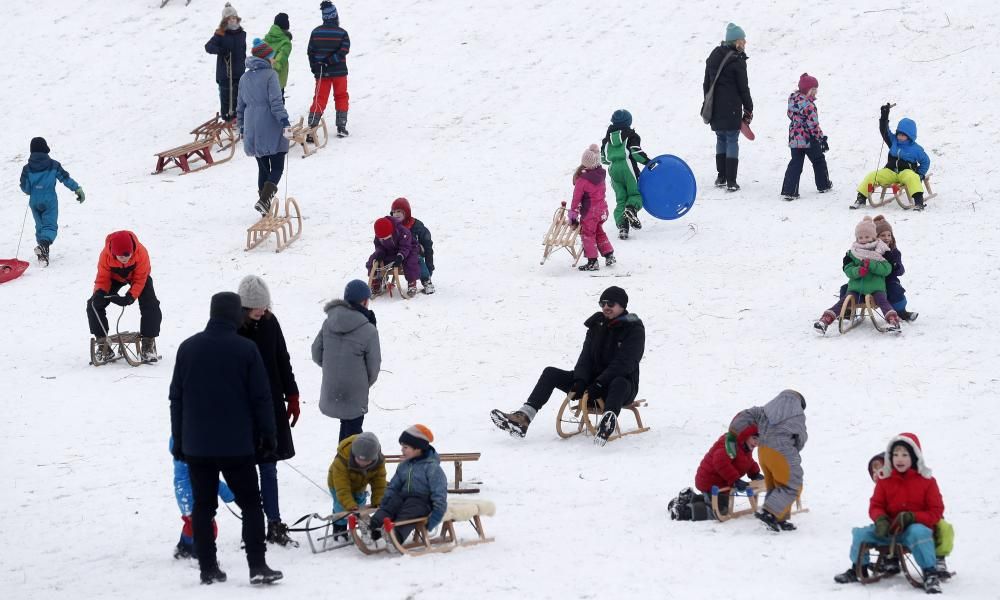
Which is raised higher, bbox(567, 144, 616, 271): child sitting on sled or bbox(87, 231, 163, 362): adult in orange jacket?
bbox(567, 144, 616, 271): child sitting on sled

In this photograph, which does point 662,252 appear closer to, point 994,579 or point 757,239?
point 757,239

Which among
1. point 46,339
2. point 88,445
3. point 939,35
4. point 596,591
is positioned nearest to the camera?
point 596,591

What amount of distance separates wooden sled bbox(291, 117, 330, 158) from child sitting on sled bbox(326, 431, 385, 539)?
1129 cm

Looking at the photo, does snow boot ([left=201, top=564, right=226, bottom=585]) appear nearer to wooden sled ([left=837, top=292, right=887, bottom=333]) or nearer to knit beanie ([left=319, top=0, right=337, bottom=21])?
wooden sled ([left=837, top=292, right=887, bottom=333])

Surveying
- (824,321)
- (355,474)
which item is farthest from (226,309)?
(824,321)

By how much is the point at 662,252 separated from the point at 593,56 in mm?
6410

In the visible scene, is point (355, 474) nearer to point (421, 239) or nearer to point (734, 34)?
point (421, 239)

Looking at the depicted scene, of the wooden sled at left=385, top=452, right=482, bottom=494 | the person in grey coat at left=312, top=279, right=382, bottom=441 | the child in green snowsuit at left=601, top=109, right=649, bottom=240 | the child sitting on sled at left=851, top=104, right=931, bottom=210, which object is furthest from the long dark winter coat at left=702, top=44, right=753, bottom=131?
the person in grey coat at left=312, top=279, right=382, bottom=441

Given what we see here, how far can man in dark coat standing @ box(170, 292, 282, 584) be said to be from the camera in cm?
675

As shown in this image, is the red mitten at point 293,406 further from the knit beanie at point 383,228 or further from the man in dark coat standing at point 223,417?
the knit beanie at point 383,228

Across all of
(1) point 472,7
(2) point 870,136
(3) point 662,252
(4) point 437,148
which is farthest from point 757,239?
(1) point 472,7

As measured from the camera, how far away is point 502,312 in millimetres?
13383

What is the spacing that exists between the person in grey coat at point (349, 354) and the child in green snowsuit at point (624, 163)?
287 inches

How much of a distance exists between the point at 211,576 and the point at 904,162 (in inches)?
418
